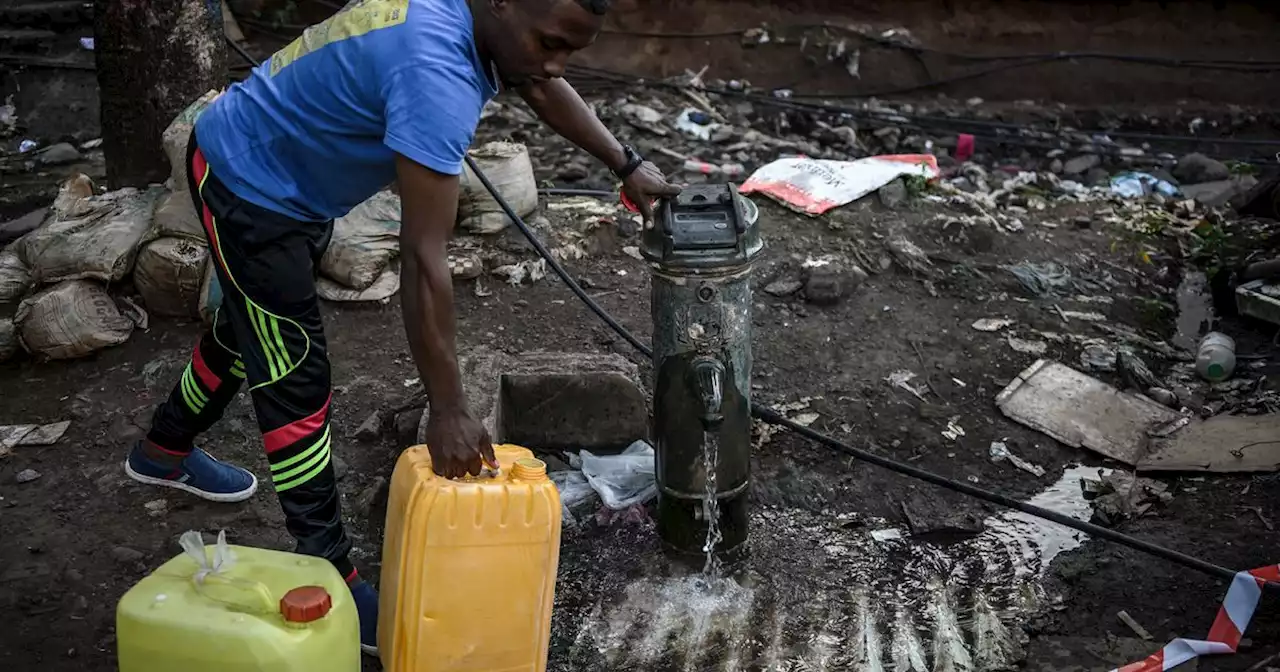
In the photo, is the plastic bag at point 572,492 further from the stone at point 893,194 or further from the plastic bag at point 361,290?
the stone at point 893,194

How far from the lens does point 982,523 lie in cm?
380

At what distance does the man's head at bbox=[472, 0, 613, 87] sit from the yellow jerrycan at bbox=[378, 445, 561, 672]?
2.87ft

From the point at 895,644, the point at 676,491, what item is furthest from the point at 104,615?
the point at 895,644

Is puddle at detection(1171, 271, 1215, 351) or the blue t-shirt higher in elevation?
the blue t-shirt

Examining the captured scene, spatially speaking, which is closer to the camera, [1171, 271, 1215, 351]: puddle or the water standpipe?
the water standpipe

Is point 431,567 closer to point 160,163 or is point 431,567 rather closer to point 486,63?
point 486,63

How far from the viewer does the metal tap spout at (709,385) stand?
123 inches

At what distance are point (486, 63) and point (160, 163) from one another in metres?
3.31

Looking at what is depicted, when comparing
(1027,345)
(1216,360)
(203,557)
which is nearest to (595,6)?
(203,557)

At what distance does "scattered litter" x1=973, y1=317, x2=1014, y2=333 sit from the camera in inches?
201

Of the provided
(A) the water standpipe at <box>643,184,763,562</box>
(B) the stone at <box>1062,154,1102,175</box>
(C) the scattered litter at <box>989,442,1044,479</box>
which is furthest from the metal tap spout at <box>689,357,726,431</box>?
(B) the stone at <box>1062,154,1102,175</box>

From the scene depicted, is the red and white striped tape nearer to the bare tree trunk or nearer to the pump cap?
the pump cap

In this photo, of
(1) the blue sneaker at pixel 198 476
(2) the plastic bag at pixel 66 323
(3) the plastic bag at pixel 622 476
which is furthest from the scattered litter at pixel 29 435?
(3) the plastic bag at pixel 622 476

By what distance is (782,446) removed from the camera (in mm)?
4172
